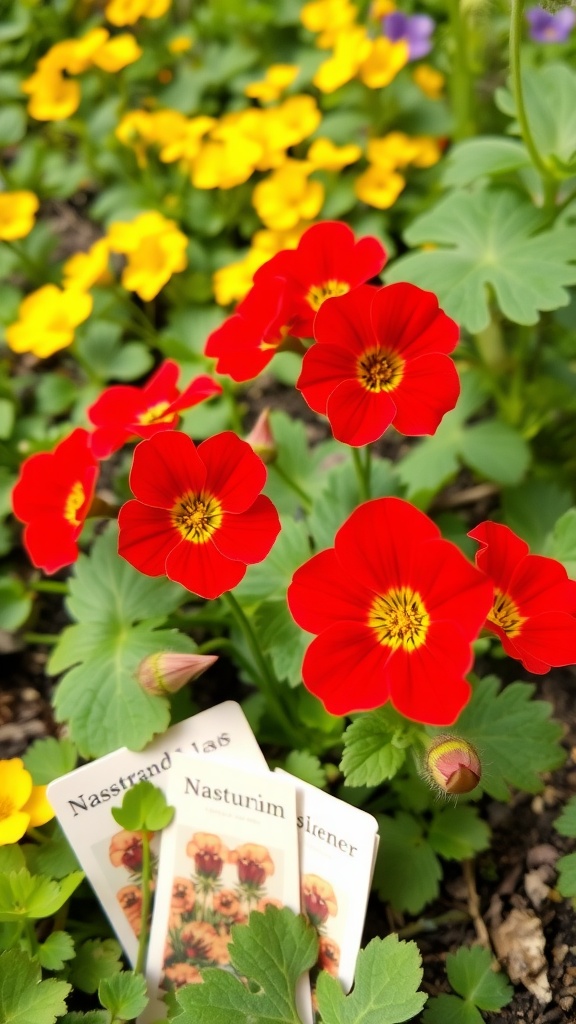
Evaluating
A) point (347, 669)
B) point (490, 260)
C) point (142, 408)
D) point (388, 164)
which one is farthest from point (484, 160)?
point (347, 669)

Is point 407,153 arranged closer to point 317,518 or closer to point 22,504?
point 317,518

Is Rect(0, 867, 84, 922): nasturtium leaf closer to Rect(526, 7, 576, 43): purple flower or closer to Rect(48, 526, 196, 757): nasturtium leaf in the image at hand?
Rect(48, 526, 196, 757): nasturtium leaf

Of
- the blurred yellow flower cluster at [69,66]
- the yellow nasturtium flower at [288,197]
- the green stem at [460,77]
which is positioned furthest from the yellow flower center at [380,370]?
the blurred yellow flower cluster at [69,66]

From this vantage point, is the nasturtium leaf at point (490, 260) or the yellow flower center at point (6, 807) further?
the nasturtium leaf at point (490, 260)

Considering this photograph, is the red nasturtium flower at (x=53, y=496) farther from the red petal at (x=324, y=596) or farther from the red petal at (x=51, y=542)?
the red petal at (x=324, y=596)

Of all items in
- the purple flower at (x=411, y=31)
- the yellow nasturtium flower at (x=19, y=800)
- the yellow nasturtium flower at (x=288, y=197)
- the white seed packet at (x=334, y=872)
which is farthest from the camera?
the purple flower at (x=411, y=31)

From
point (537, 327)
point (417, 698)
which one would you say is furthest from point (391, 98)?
point (417, 698)

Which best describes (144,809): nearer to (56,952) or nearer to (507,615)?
(56,952)
